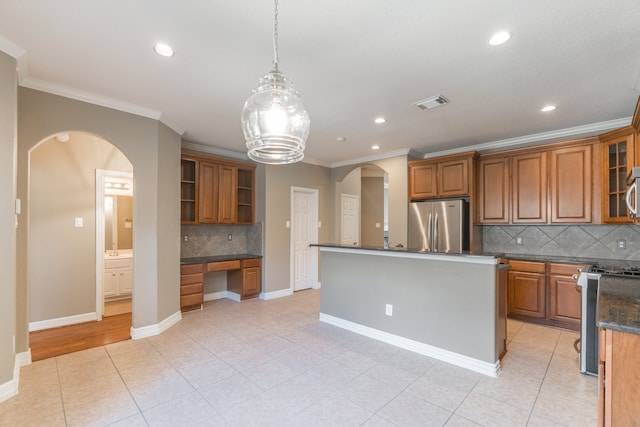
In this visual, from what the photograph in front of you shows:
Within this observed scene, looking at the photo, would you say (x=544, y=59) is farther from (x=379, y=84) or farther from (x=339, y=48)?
(x=339, y=48)

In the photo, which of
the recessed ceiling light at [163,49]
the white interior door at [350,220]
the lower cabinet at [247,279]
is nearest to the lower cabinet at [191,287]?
the lower cabinet at [247,279]

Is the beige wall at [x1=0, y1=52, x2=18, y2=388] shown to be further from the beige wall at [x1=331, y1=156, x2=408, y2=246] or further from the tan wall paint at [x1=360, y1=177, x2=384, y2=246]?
the tan wall paint at [x1=360, y1=177, x2=384, y2=246]

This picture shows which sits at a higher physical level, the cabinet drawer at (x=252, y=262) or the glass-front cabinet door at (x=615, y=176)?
the glass-front cabinet door at (x=615, y=176)

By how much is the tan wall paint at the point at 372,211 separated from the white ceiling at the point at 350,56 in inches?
154

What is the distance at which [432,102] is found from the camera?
10.5 ft

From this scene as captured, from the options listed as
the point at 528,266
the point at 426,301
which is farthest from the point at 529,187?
the point at 426,301

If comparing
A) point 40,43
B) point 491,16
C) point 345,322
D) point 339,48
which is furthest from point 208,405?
point 491,16

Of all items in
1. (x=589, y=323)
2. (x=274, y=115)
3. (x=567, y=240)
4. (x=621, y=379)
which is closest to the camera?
(x=621, y=379)

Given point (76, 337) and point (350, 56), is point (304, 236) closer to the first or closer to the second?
point (76, 337)

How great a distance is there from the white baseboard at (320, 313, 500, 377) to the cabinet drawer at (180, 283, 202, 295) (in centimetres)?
207

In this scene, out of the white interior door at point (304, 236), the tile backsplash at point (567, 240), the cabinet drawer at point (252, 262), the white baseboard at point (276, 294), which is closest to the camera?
the tile backsplash at point (567, 240)

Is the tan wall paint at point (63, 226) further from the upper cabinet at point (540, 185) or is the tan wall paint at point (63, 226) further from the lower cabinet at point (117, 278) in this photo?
the upper cabinet at point (540, 185)

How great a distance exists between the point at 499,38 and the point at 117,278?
6015mm

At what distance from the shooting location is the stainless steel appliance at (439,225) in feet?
14.9
